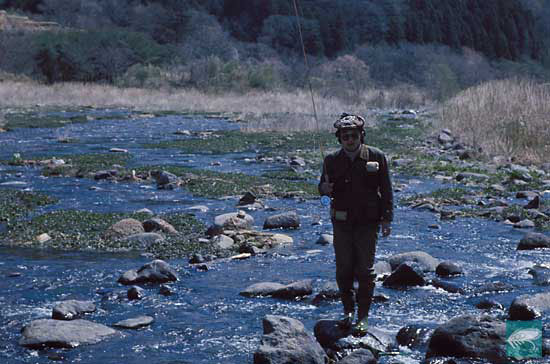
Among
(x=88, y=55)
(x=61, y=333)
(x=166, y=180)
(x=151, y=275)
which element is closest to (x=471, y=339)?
(x=61, y=333)

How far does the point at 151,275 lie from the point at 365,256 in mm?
3044

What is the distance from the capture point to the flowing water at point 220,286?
6594 millimetres

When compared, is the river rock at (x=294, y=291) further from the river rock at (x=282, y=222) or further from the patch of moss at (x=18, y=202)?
the patch of moss at (x=18, y=202)

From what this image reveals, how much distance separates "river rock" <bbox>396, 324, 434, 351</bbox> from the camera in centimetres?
646

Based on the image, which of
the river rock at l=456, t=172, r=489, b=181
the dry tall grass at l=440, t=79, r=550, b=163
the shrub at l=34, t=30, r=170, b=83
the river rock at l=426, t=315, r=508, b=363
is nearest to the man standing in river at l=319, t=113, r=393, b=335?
the river rock at l=426, t=315, r=508, b=363

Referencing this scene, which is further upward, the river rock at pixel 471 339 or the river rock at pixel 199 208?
the river rock at pixel 471 339

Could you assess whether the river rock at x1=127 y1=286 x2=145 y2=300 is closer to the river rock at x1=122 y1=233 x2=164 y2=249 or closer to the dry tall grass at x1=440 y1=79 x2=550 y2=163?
the river rock at x1=122 y1=233 x2=164 y2=249

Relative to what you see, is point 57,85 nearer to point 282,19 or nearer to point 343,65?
point 343,65

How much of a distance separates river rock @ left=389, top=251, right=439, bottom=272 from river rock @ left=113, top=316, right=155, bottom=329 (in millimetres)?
3206

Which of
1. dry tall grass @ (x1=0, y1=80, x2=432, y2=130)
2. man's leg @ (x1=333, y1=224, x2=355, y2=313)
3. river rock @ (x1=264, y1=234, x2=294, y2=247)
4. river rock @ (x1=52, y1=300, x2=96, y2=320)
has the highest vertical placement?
man's leg @ (x1=333, y1=224, x2=355, y2=313)

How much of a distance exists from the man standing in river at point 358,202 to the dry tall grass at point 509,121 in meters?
12.8

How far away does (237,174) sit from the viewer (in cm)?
1741

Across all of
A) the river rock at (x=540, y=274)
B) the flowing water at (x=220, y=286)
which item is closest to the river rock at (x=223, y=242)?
the flowing water at (x=220, y=286)

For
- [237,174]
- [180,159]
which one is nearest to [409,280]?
[237,174]
